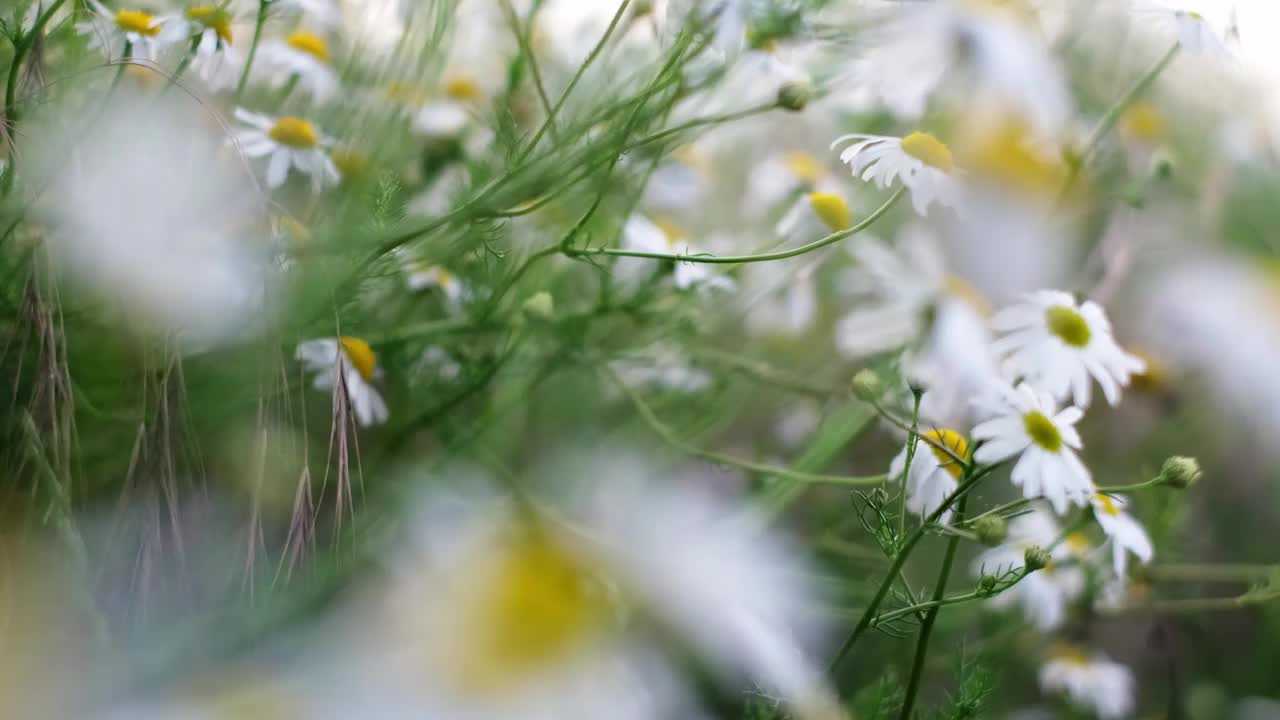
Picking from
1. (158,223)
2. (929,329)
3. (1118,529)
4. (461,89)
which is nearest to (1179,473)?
(1118,529)

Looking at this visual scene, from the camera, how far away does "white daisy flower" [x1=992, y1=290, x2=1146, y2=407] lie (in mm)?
424

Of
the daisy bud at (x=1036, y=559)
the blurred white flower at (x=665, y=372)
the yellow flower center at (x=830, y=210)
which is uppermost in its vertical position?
the yellow flower center at (x=830, y=210)

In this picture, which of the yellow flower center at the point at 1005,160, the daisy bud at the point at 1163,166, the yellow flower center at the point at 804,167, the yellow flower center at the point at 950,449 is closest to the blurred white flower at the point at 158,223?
the yellow flower center at the point at 950,449

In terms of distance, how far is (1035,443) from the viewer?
1.24ft

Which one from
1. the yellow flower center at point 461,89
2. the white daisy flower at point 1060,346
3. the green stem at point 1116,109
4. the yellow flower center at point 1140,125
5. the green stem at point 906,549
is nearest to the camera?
the green stem at point 906,549

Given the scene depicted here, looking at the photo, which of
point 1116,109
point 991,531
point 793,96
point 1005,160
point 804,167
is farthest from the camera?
point 1005,160

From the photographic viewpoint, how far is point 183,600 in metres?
0.30

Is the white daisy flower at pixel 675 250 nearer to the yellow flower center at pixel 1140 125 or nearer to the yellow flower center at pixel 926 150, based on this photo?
the yellow flower center at pixel 926 150

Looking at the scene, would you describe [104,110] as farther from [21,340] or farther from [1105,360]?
[1105,360]

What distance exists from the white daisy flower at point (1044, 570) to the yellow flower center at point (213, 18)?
1.29ft

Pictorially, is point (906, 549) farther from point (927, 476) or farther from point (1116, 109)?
point (1116, 109)

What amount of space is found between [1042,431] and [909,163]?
0.36 ft

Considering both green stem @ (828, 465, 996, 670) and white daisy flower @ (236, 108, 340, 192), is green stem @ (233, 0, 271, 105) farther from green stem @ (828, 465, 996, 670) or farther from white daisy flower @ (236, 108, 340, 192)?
green stem @ (828, 465, 996, 670)

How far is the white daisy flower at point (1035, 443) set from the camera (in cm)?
36
